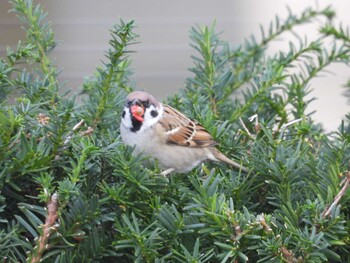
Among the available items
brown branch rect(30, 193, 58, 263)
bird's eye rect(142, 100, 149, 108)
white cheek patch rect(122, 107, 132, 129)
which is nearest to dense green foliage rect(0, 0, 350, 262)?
brown branch rect(30, 193, 58, 263)

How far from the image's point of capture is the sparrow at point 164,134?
2.09m

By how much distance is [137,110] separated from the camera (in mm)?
2131

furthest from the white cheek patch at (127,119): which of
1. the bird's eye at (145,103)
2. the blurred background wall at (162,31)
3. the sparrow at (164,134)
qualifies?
the blurred background wall at (162,31)

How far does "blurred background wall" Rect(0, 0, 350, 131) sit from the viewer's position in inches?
224

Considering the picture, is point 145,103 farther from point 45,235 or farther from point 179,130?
point 45,235

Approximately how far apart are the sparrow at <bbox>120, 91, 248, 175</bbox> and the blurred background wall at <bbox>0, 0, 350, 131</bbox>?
10.3 feet

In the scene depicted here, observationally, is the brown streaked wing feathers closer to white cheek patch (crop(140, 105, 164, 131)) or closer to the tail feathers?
white cheek patch (crop(140, 105, 164, 131))

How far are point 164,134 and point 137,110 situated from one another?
0.27m

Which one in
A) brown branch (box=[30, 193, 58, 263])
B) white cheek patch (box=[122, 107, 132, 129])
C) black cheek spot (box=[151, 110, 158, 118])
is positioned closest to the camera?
brown branch (box=[30, 193, 58, 263])

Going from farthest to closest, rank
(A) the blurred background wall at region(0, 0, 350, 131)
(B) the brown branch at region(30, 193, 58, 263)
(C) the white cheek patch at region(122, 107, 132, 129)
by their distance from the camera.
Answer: (A) the blurred background wall at region(0, 0, 350, 131)
(C) the white cheek patch at region(122, 107, 132, 129)
(B) the brown branch at region(30, 193, 58, 263)

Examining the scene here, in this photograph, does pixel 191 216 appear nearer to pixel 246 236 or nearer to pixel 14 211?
pixel 246 236

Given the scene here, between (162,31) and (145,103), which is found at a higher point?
(145,103)

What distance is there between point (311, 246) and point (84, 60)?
442cm

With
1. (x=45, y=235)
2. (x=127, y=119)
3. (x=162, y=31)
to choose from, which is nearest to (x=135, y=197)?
(x=45, y=235)
